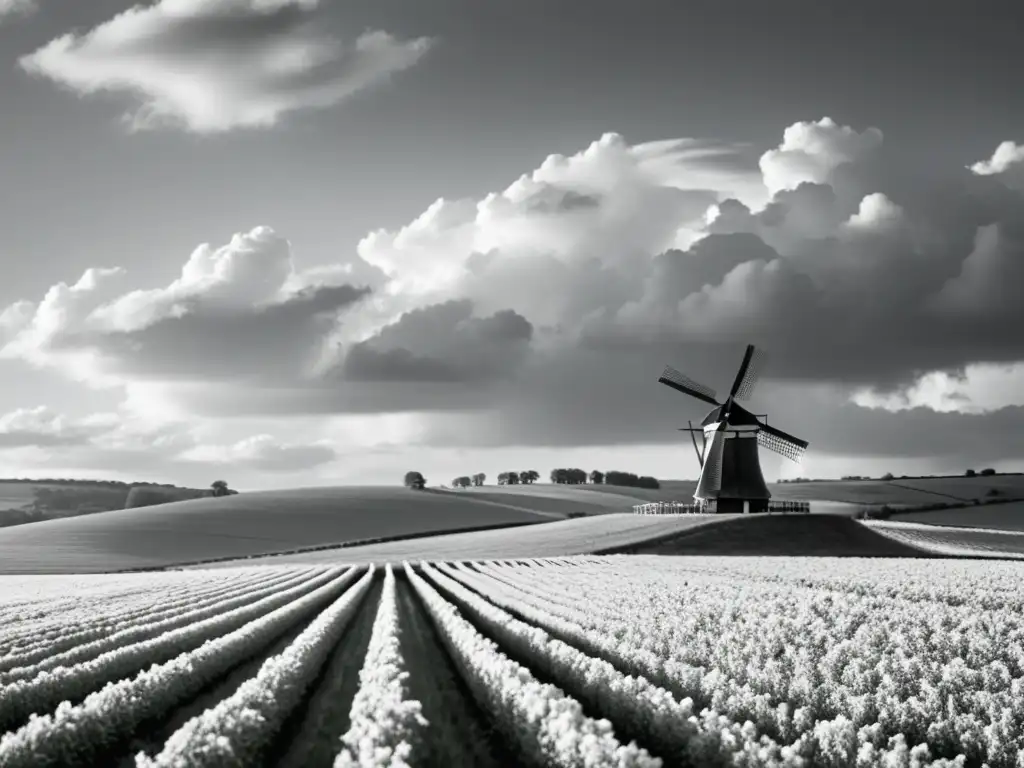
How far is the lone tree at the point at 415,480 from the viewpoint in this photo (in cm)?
14123

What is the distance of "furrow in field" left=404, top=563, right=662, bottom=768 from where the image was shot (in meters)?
8.57

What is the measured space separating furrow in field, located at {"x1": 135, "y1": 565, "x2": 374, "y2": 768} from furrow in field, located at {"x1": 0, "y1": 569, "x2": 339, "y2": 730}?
9.29 feet

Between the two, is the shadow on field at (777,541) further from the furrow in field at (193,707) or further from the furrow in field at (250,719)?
the furrow in field at (250,719)

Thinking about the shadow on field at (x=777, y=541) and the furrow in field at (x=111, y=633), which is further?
the shadow on field at (x=777, y=541)

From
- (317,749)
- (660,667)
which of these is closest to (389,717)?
(317,749)

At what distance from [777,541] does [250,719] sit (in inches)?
2294

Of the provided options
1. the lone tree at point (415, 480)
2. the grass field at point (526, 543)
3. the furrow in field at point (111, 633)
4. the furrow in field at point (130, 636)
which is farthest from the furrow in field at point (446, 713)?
the lone tree at point (415, 480)

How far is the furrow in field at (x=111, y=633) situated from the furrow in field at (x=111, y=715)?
281cm

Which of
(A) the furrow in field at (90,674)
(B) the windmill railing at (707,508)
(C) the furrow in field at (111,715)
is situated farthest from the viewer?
(B) the windmill railing at (707,508)

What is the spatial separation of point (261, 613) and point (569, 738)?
1928 cm

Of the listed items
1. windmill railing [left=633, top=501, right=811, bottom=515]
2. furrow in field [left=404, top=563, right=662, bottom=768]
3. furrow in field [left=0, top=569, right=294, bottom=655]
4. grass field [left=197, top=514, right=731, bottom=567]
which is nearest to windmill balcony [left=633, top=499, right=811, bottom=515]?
windmill railing [left=633, top=501, right=811, bottom=515]

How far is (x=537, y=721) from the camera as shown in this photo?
10.3 meters

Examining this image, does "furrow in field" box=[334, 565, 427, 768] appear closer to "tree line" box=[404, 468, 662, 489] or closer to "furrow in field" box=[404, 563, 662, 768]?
"furrow in field" box=[404, 563, 662, 768]

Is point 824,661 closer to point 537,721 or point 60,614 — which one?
point 537,721
